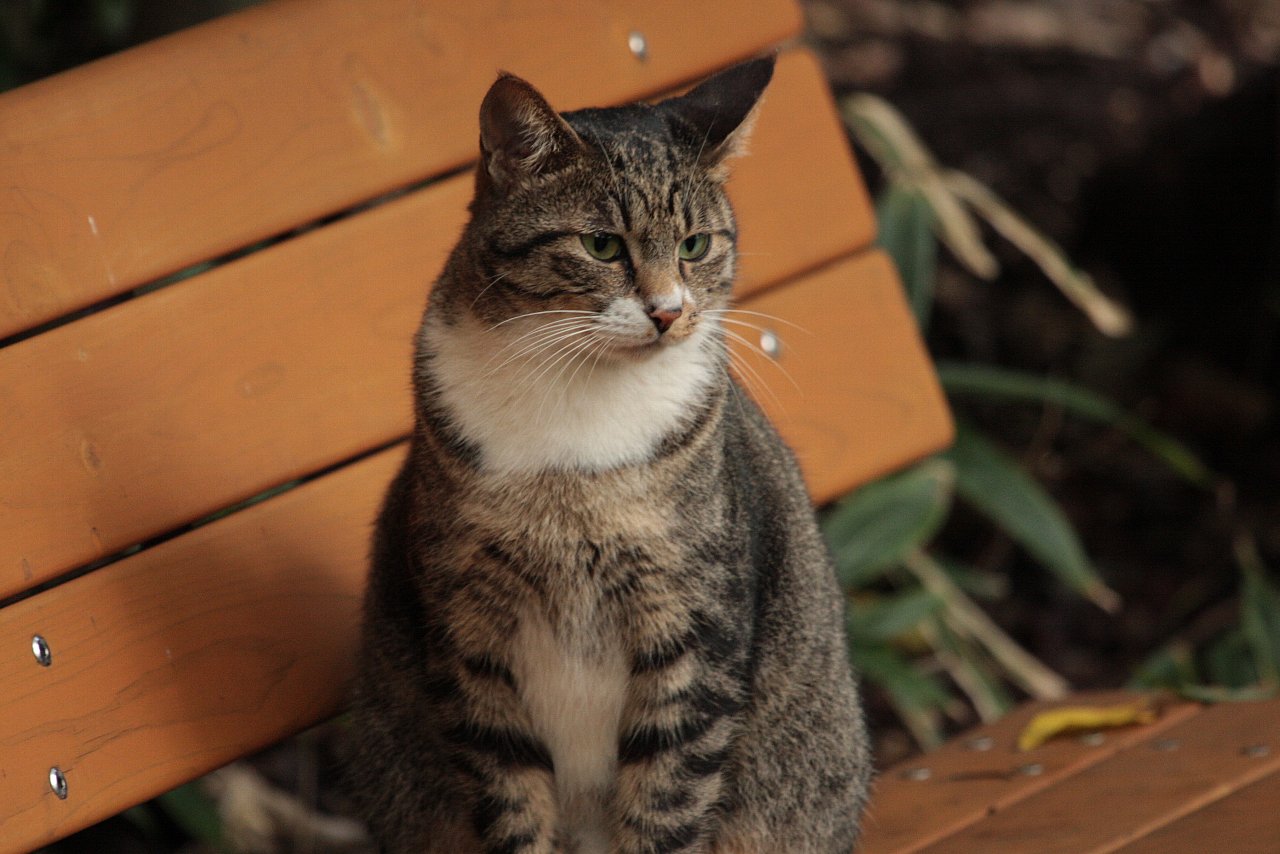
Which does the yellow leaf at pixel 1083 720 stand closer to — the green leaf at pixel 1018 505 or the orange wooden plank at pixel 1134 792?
the orange wooden plank at pixel 1134 792

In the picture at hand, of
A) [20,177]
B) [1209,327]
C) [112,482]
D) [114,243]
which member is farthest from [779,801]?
[1209,327]

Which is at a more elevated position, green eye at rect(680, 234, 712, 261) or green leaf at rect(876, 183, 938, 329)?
green eye at rect(680, 234, 712, 261)

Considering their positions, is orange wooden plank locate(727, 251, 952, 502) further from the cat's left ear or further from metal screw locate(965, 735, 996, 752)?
the cat's left ear

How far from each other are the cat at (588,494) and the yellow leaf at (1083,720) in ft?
2.12

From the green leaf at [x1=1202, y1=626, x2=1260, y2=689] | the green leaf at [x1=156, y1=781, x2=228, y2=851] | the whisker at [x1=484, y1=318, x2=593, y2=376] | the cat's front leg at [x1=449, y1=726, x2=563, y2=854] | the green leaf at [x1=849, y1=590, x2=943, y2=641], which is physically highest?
the whisker at [x1=484, y1=318, x2=593, y2=376]

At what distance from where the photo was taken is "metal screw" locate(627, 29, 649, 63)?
2609 mm

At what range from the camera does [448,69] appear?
2.47 m

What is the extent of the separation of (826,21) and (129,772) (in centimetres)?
346

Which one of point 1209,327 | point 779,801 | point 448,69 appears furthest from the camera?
point 1209,327

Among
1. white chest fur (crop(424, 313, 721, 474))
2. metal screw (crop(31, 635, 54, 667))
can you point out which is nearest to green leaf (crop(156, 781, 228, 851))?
metal screw (crop(31, 635, 54, 667))

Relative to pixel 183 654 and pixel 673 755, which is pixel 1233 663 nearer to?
pixel 673 755

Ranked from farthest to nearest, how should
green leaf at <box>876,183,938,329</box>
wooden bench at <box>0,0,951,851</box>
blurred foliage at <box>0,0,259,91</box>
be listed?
1. green leaf at <box>876,183,938,329</box>
2. blurred foliage at <box>0,0,259,91</box>
3. wooden bench at <box>0,0,951,851</box>

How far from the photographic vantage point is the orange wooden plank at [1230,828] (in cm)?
187

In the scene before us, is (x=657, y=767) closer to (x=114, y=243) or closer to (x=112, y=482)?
(x=112, y=482)
